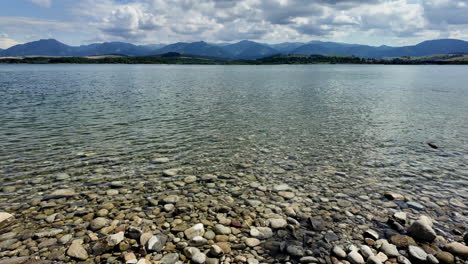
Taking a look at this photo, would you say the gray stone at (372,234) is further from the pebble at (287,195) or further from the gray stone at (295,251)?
the pebble at (287,195)

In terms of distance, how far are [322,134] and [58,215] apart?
788 inches

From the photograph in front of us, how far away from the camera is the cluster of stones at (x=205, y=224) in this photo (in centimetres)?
771

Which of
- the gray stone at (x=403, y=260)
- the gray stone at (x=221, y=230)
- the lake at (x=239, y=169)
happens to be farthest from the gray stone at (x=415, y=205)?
the gray stone at (x=221, y=230)

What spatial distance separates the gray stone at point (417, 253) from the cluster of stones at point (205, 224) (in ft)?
0.14

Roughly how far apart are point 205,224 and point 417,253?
7.03 meters

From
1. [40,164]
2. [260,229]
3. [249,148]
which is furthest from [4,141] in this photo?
[260,229]

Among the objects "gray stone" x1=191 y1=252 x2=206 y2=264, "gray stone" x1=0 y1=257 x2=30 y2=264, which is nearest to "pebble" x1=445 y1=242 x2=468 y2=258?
"gray stone" x1=191 y1=252 x2=206 y2=264

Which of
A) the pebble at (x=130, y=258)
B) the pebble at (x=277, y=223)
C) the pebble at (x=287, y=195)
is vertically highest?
the pebble at (x=130, y=258)

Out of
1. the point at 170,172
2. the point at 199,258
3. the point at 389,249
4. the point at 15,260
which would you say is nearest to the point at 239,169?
the point at 170,172

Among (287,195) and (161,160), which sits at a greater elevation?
(161,160)

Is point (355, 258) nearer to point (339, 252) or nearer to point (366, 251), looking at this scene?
point (339, 252)

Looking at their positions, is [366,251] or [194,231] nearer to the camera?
[366,251]

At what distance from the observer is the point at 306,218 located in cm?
988

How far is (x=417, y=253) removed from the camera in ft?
25.3
